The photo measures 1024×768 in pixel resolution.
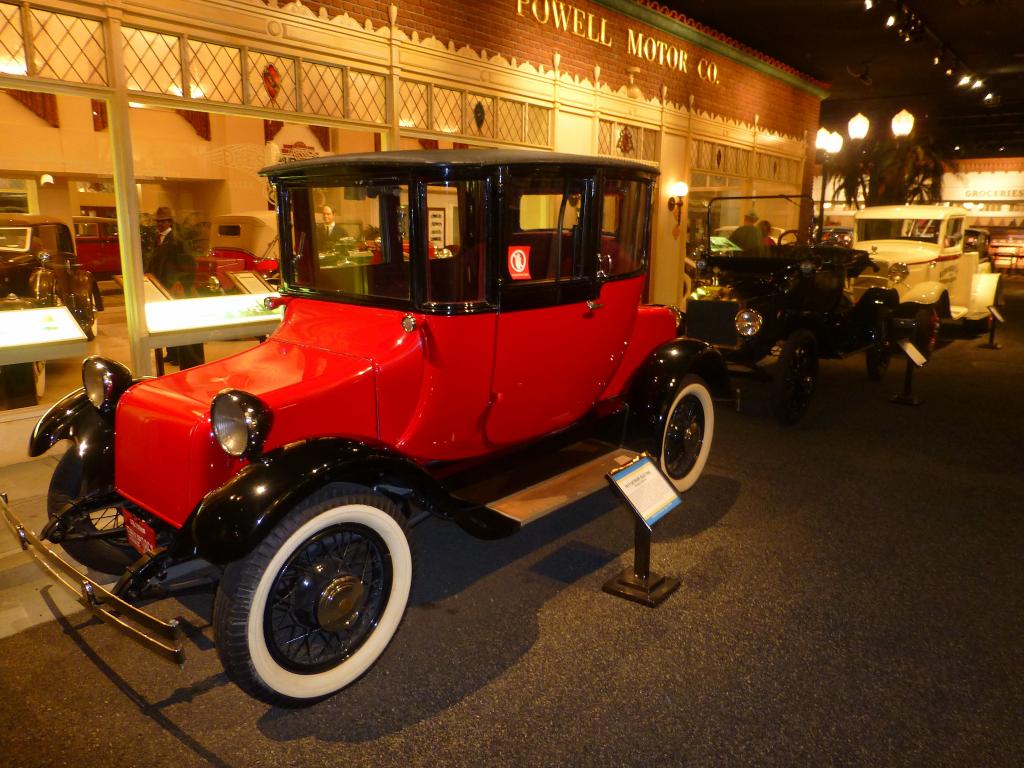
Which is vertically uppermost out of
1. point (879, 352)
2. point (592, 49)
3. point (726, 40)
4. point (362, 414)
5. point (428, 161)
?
point (726, 40)

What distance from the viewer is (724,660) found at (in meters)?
2.79

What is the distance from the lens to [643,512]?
3.01 m

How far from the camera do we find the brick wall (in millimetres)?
6883

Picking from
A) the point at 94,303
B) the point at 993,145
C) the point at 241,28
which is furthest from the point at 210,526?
the point at 993,145

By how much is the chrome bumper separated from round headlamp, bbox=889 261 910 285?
27.7 ft

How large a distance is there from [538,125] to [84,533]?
695 cm

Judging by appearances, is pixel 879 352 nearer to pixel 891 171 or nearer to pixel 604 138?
pixel 604 138

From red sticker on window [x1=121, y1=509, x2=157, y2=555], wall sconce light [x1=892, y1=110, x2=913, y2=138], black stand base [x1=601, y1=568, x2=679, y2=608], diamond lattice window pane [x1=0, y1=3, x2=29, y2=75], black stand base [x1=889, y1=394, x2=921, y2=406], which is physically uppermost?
wall sconce light [x1=892, y1=110, x2=913, y2=138]

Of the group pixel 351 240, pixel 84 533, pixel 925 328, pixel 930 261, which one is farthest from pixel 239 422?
pixel 930 261

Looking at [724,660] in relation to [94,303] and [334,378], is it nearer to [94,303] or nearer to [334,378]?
[334,378]

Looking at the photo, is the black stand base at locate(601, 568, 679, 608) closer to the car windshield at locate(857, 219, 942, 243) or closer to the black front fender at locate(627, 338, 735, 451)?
the black front fender at locate(627, 338, 735, 451)

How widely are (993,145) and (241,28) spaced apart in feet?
91.2

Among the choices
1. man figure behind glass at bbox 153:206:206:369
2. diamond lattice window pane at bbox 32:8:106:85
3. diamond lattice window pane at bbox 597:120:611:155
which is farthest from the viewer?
diamond lattice window pane at bbox 597:120:611:155

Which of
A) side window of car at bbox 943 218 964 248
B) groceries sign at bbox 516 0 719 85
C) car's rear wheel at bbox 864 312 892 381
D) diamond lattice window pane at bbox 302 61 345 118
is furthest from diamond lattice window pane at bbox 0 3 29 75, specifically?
side window of car at bbox 943 218 964 248
